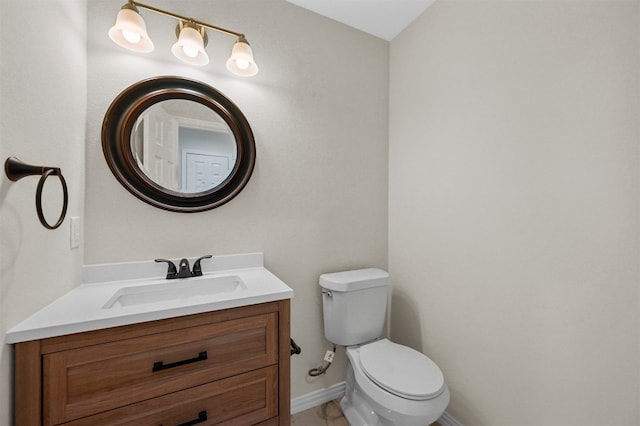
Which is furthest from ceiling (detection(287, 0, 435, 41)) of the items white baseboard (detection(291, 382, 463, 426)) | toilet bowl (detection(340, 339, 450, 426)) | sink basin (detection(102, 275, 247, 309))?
white baseboard (detection(291, 382, 463, 426))

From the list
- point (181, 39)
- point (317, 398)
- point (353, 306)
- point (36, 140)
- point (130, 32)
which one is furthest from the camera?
point (317, 398)

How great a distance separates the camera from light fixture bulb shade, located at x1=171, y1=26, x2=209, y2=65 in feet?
3.88

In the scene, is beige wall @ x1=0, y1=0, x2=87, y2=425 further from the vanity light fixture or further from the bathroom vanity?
the vanity light fixture

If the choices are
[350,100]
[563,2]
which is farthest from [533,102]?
[350,100]

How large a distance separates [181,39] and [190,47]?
4 cm

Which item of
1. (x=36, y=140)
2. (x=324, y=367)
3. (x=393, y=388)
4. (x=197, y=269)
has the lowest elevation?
(x=324, y=367)

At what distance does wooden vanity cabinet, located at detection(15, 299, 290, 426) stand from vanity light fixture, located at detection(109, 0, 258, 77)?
1.17m

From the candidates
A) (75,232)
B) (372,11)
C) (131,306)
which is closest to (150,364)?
(131,306)

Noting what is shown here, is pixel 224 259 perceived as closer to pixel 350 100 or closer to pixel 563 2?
pixel 350 100

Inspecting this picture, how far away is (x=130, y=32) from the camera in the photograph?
3.53 feet

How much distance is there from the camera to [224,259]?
1399 millimetres

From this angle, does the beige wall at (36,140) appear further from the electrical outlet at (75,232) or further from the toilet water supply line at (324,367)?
the toilet water supply line at (324,367)

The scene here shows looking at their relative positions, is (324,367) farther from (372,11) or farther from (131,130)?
(372,11)

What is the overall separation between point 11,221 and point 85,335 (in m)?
0.38
